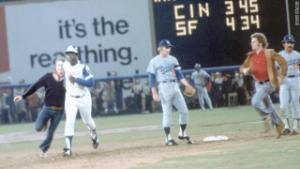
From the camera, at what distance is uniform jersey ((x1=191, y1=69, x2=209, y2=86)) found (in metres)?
28.0

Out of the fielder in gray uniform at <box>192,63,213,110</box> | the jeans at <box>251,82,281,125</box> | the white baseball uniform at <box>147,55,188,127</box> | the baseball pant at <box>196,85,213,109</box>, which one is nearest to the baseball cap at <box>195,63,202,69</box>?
the fielder in gray uniform at <box>192,63,213,110</box>

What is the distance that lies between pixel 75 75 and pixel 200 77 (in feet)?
47.8

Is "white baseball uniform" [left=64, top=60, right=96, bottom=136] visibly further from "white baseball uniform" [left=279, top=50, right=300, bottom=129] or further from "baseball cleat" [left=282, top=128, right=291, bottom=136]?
"white baseball uniform" [left=279, top=50, right=300, bottom=129]

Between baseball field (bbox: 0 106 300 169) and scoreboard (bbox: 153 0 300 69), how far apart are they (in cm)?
451

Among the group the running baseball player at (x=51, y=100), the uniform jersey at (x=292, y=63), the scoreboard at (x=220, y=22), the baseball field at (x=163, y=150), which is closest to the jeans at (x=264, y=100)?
the baseball field at (x=163, y=150)

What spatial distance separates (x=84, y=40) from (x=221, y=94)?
16.7ft

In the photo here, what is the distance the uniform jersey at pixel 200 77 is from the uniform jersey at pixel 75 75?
1375 cm

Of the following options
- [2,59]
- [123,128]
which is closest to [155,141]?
[123,128]

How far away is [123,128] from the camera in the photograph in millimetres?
21828

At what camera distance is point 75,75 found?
1421 cm

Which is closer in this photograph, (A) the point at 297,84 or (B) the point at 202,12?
(A) the point at 297,84

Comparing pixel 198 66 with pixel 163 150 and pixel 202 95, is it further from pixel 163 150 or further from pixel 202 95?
pixel 163 150

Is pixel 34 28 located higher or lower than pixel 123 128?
higher

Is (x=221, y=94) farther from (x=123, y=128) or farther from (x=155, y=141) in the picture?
(x=155, y=141)
